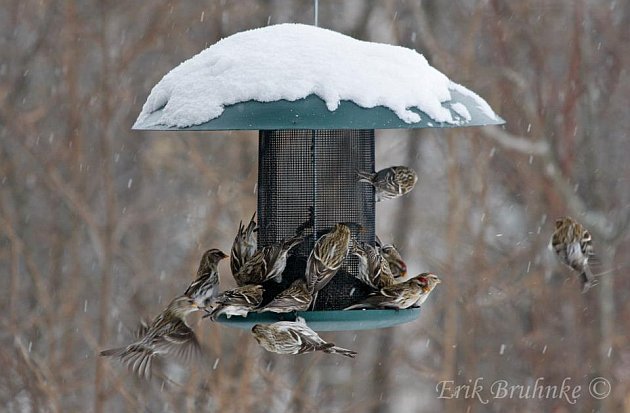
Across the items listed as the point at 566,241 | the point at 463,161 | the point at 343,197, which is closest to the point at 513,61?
the point at 463,161

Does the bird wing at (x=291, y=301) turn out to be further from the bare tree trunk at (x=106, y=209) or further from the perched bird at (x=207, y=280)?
the bare tree trunk at (x=106, y=209)

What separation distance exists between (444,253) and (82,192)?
12.9ft

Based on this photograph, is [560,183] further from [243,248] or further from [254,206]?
[243,248]

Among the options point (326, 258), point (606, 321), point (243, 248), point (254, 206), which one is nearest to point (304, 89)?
point (326, 258)

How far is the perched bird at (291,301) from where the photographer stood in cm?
573

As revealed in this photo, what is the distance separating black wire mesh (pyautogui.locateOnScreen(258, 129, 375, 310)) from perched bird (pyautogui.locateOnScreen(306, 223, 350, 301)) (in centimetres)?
35

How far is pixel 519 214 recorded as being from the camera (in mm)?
13164

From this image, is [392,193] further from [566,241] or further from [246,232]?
[566,241]

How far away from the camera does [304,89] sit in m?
5.24

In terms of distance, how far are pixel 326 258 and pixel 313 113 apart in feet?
3.33

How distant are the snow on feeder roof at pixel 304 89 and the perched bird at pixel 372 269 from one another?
107 centimetres

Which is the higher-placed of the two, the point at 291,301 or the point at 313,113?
the point at 313,113

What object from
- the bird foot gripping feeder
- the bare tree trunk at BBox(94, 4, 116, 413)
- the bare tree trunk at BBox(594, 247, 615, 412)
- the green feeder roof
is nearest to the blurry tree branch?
the bare tree trunk at BBox(594, 247, 615, 412)

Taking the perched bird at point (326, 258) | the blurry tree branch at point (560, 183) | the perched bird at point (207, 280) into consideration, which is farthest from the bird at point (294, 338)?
the blurry tree branch at point (560, 183)
